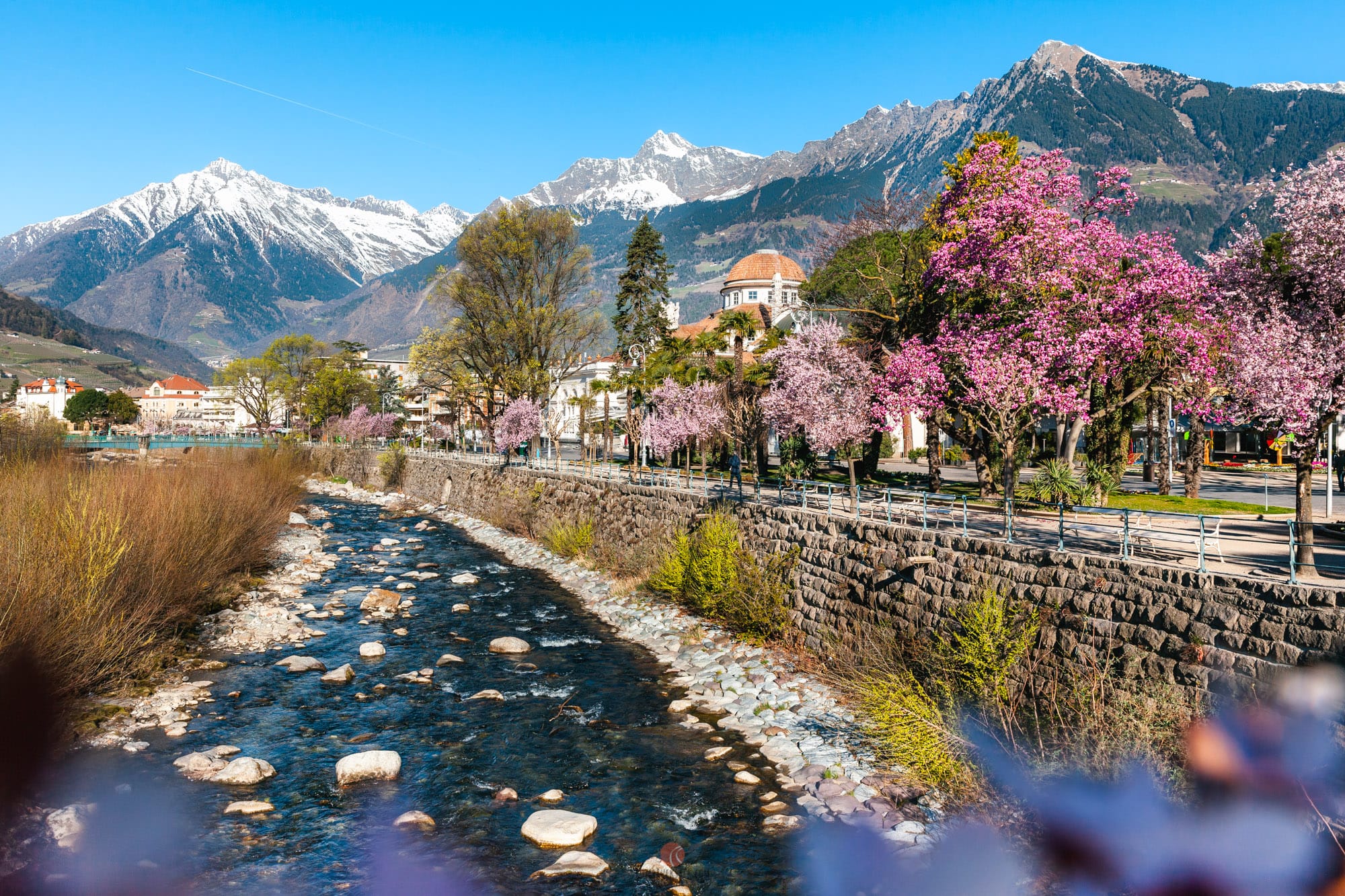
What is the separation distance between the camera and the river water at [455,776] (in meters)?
8.72

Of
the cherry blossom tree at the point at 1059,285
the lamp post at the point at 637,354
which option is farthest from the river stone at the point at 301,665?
the lamp post at the point at 637,354

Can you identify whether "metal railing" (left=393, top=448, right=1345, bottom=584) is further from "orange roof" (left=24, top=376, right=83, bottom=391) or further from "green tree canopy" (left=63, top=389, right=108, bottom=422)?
"orange roof" (left=24, top=376, right=83, bottom=391)

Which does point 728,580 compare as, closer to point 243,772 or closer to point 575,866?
point 575,866

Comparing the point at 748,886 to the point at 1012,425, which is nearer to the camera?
the point at 748,886

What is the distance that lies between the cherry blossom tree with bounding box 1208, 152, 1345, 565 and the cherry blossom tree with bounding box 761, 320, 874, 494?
855 centimetres

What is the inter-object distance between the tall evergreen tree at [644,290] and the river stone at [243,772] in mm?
48524

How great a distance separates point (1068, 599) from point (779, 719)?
513 centimetres

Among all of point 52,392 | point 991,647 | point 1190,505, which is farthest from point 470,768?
point 52,392

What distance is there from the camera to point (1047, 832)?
849 centimetres

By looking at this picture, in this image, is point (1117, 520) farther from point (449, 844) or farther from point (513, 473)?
point (513, 473)

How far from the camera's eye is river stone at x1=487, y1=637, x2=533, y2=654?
17.6m

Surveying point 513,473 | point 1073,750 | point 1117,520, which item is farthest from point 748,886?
point 513,473

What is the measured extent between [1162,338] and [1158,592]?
1369cm

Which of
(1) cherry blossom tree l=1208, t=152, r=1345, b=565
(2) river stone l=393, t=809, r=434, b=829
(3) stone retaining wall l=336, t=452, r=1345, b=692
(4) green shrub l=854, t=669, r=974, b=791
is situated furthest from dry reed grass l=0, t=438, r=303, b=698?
(1) cherry blossom tree l=1208, t=152, r=1345, b=565
